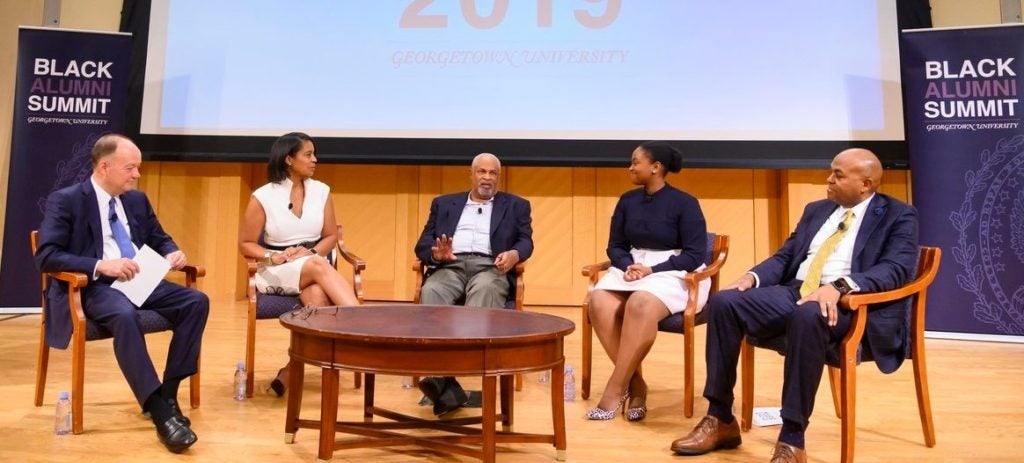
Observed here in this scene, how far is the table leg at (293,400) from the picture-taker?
233 centimetres

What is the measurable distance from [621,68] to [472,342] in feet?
12.3

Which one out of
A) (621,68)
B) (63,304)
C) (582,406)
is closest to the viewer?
(63,304)

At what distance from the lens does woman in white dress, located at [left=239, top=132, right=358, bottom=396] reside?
10.2 ft

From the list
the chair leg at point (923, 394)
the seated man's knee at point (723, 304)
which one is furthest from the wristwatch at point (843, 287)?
the chair leg at point (923, 394)

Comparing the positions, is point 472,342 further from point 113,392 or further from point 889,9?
point 889,9

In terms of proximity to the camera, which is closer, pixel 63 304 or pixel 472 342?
pixel 472 342

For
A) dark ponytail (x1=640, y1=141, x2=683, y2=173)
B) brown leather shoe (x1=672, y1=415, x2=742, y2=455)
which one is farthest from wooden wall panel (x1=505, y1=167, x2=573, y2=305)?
brown leather shoe (x1=672, y1=415, x2=742, y2=455)

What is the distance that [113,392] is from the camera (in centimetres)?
306

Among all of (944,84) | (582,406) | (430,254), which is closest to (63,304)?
(430,254)

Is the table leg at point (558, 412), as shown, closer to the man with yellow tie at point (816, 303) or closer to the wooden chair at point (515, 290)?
the man with yellow tie at point (816, 303)

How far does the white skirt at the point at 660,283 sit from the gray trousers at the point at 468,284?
45 centimetres

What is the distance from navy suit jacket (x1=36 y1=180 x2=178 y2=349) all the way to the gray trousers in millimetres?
1315

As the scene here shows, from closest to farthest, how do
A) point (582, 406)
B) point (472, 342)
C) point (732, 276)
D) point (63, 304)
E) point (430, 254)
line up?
point (472, 342), point (63, 304), point (582, 406), point (430, 254), point (732, 276)

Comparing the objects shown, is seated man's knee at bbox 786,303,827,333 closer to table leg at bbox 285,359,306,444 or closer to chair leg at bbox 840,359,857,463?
chair leg at bbox 840,359,857,463
